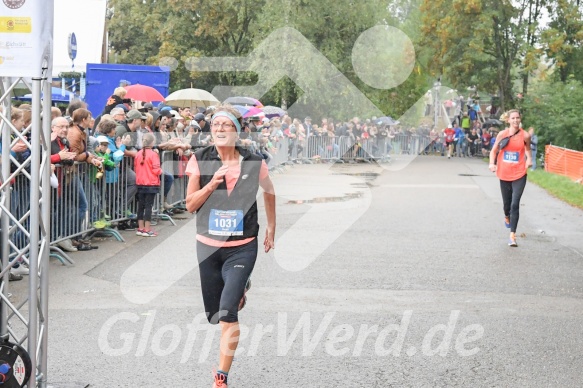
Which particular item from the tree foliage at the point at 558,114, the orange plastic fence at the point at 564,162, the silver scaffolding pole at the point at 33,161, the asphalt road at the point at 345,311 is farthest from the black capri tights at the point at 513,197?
the tree foliage at the point at 558,114

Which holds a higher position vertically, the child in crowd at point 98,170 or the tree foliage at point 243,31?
the tree foliage at point 243,31

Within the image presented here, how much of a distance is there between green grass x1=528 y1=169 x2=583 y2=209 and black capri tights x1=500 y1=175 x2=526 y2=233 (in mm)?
6507

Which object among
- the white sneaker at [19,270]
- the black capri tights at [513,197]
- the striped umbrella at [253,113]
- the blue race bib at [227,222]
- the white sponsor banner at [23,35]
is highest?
the white sponsor banner at [23,35]

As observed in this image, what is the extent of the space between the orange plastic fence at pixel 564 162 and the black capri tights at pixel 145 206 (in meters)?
15.9

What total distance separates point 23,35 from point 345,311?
4.00 meters

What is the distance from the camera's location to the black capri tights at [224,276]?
19.0 ft

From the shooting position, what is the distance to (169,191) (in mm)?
15383

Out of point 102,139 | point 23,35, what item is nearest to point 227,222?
point 23,35

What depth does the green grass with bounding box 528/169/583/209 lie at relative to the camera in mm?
20580

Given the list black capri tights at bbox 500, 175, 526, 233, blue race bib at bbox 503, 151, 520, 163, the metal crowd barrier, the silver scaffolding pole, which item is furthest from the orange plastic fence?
the silver scaffolding pole

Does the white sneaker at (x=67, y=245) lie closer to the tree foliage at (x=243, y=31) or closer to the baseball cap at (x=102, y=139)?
the baseball cap at (x=102, y=139)

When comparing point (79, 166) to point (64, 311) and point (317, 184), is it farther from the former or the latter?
point (317, 184)

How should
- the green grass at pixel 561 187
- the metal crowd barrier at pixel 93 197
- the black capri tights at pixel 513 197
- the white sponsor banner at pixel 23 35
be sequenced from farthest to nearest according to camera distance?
1. the green grass at pixel 561 187
2. the black capri tights at pixel 513 197
3. the metal crowd barrier at pixel 93 197
4. the white sponsor banner at pixel 23 35

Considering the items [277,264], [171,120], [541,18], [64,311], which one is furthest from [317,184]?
[541,18]
